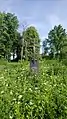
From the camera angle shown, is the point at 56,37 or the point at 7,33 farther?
the point at 56,37

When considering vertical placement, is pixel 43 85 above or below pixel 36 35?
below

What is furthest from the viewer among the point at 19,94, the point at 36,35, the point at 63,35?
the point at 63,35

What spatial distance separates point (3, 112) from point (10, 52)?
163 ft

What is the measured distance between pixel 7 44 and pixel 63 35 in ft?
44.4

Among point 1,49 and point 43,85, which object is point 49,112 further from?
point 1,49

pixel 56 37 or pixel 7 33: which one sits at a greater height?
pixel 7 33

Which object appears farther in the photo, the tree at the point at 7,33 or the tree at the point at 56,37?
the tree at the point at 56,37

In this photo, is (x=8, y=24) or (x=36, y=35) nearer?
(x=36, y=35)

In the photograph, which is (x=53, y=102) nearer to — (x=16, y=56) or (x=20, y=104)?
(x=20, y=104)

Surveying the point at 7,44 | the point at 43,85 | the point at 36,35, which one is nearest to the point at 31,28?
the point at 36,35

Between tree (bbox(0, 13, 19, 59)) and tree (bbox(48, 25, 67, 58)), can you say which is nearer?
tree (bbox(0, 13, 19, 59))

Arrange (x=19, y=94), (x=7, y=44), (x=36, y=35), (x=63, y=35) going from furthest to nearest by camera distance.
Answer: (x=63, y=35) → (x=7, y=44) → (x=36, y=35) → (x=19, y=94)

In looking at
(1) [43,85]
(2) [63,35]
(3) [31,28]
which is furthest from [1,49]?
(1) [43,85]

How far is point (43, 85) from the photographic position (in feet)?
16.2
